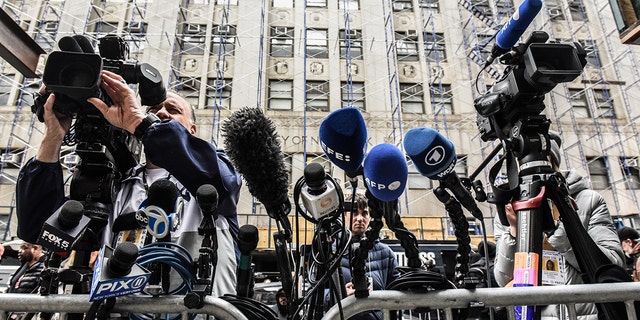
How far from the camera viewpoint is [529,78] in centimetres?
151

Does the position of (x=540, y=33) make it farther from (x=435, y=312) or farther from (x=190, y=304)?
(x=190, y=304)

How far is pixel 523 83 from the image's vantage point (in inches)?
60.5

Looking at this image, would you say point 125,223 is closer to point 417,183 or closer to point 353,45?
point 417,183

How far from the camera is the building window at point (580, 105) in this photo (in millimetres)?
15836

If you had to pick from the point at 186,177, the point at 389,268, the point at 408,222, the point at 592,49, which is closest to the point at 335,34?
the point at 408,222

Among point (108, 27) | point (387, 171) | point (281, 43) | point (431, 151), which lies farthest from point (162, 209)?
point (108, 27)

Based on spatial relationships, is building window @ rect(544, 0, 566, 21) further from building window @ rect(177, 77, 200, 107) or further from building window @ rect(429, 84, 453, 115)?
building window @ rect(177, 77, 200, 107)

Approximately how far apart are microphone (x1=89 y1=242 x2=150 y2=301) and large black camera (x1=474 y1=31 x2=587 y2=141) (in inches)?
52.3

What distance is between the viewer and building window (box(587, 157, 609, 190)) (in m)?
14.8

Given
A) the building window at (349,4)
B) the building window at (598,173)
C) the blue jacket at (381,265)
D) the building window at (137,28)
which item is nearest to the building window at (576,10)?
the building window at (598,173)

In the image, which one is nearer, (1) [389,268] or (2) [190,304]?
(2) [190,304]

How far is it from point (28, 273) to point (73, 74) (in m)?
3.74

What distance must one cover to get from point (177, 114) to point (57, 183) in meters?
0.59

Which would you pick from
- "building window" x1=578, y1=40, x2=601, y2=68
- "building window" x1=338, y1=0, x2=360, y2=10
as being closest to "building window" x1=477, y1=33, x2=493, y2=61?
"building window" x1=578, y1=40, x2=601, y2=68
